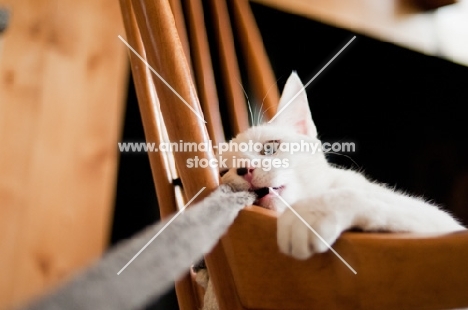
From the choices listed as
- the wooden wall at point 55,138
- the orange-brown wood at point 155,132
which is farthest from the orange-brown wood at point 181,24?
the wooden wall at point 55,138

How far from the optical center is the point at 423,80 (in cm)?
164

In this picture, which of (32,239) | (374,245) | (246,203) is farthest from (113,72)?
(374,245)

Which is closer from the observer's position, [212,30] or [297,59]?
[212,30]

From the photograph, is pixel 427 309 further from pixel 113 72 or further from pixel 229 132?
pixel 113 72

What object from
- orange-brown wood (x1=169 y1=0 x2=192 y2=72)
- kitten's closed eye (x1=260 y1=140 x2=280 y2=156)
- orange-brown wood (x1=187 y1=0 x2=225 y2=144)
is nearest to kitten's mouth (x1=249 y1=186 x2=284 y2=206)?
kitten's closed eye (x1=260 y1=140 x2=280 y2=156)

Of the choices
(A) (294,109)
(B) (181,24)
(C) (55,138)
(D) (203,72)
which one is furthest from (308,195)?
(C) (55,138)

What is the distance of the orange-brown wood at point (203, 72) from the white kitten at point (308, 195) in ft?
0.35

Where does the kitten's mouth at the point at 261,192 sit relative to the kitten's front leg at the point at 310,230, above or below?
below

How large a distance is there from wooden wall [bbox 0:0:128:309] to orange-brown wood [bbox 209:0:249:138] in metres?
0.52

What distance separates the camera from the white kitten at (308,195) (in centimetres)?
41

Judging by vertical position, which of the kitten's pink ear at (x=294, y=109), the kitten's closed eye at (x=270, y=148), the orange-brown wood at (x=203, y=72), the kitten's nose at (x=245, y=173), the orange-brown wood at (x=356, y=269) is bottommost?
the orange-brown wood at (x=356, y=269)

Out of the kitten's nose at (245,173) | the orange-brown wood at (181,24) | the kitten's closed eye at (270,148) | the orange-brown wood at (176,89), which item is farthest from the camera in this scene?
the orange-brown wood at (181,24)

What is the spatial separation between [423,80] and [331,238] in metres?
1.48

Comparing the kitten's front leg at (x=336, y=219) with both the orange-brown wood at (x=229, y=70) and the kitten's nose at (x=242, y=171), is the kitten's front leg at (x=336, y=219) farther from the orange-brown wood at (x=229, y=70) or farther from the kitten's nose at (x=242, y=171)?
the orange-brown wood at (x=229, y=70)
